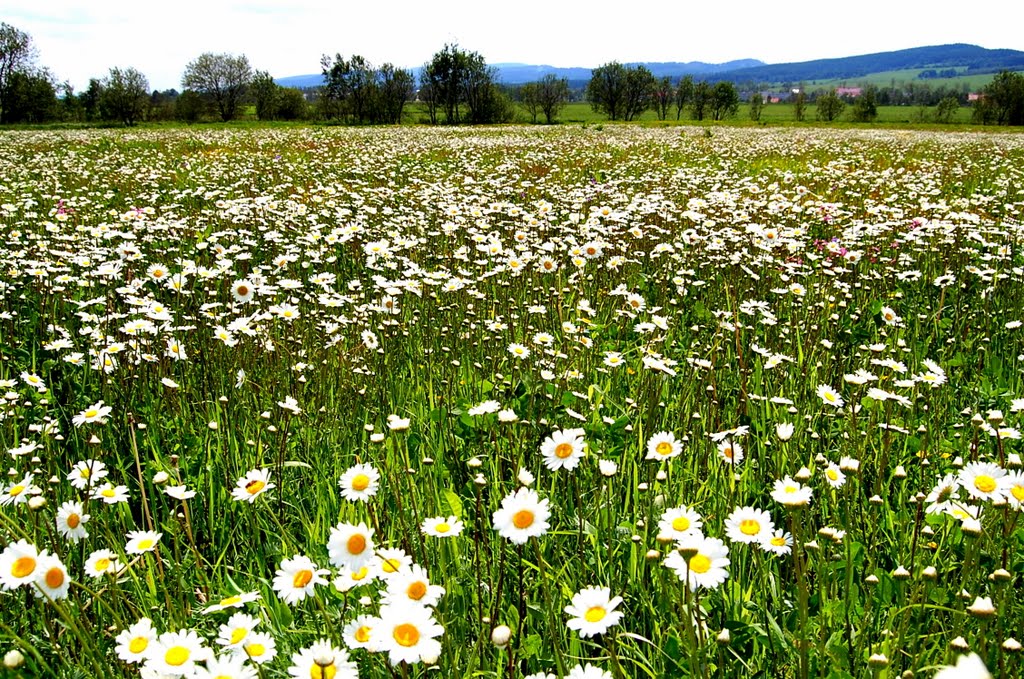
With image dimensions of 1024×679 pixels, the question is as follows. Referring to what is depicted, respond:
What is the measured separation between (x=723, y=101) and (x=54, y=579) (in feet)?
336

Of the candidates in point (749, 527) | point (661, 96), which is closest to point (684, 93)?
point (661, 96)

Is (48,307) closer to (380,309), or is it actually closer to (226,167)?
(380,309)

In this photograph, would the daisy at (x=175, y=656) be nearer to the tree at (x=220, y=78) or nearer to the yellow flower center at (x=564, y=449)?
the yellow flower center at (x=564, y=449)

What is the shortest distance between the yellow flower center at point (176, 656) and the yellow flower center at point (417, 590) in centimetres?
48

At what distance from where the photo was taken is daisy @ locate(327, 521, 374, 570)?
1682 millimetres

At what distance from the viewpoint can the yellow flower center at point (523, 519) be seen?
5.61ft

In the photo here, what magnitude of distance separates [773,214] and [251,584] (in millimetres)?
6686

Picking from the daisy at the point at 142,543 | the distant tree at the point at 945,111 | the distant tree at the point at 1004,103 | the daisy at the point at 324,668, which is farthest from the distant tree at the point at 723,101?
the daisy at the point at 324,668

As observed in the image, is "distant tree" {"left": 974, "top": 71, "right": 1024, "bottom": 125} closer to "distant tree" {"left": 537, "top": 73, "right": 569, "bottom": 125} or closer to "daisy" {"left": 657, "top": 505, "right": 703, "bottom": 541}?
"distant tree" {"left": 537, "top": 73, "right": 569, "bottom": 125}

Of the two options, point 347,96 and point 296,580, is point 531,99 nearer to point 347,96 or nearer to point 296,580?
point 347,96

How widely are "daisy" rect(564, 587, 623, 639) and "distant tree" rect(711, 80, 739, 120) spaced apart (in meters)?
98.9

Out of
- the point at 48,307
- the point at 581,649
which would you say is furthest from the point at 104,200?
the point at 581,649

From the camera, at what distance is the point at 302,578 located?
1.68m

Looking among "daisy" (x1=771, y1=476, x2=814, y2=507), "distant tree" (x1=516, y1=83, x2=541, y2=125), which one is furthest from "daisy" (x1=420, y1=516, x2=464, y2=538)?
"distant tree" (x1=516, y1=83, x2=541, y2=125)
